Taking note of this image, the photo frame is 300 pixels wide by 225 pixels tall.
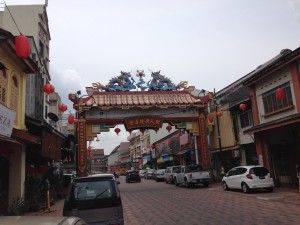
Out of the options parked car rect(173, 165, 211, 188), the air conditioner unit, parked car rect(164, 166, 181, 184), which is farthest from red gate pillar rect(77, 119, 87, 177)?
the air conditioner unit

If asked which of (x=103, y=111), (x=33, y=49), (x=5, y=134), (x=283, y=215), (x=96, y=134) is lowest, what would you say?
(x=283, y=215)

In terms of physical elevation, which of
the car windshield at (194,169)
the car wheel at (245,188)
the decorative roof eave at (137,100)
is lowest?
the car wheel at (245,188)

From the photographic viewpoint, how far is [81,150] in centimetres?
2942

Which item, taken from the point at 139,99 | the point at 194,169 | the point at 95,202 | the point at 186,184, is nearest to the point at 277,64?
the point at 194,169

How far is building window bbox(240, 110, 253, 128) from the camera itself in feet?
84.9

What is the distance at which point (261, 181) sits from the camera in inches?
748

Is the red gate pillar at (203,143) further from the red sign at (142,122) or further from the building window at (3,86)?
the building window at (3,86)

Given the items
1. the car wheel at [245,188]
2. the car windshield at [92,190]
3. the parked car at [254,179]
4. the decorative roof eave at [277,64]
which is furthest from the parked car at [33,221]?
the decorative roof eave at [277,64]

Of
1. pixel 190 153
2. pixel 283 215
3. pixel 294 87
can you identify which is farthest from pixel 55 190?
pixel 190 153

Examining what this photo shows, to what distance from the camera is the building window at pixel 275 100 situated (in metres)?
20.0

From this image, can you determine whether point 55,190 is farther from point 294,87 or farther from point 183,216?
point 294,87

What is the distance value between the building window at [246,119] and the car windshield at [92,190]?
1932 cm

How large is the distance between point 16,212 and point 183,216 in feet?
22.1

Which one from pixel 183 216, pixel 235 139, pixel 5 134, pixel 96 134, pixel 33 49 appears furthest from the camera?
pixel 96 134
